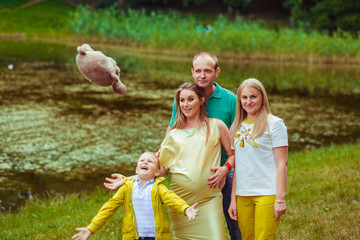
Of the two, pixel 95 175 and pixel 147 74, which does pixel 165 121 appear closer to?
pixel 95 175

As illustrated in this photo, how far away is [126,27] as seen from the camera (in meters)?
24.6

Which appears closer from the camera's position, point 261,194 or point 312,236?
point 261,194

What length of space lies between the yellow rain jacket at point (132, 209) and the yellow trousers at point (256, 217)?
48cm

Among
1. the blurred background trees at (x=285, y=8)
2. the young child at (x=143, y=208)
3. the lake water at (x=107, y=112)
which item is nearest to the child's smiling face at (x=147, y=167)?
the young child at (x=143, y=208)

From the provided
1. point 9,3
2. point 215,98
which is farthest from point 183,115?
point 9,3

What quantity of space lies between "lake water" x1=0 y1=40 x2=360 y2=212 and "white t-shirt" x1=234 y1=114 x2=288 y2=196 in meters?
3.86

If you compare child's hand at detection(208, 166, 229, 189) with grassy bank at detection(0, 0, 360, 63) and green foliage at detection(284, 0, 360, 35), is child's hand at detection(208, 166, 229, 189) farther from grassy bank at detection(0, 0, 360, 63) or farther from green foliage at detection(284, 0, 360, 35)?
green foliage at detection(284, 0, 360, 35)

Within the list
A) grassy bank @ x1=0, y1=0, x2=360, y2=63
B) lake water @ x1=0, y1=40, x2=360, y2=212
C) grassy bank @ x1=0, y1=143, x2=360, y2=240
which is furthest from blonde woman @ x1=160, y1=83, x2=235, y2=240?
grassy bank @ x1=0, y1=0, x2=360, y2=63

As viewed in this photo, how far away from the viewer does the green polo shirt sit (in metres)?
3.36

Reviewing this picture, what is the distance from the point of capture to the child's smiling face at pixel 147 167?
3.06 m

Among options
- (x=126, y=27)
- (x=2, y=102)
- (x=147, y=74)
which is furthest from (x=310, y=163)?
(x=126, y=27)

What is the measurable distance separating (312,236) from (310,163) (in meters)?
3.10

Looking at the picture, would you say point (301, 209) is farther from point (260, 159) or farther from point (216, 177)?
point (216, 177)

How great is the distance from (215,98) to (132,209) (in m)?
0.98
